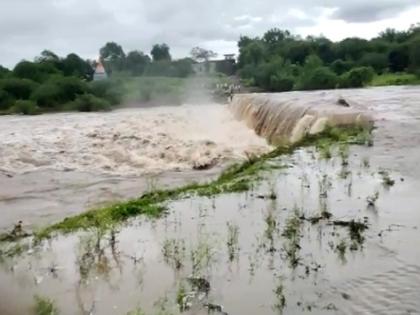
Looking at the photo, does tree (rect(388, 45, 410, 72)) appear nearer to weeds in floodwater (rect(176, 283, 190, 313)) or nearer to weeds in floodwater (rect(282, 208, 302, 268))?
weeds in floodwater (rect(282, 208, 302, 268))

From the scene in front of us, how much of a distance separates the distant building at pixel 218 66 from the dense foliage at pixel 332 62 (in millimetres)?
2030

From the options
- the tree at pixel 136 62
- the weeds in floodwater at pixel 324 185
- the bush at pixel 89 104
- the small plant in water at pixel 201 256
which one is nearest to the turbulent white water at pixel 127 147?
the weeds in floodwater at pixel 324 185

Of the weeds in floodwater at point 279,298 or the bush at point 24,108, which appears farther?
the bush at point 24,108

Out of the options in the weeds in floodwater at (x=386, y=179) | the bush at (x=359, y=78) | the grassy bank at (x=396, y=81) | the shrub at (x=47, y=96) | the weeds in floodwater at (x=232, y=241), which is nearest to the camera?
the weeds in floodwater at (x=232, y=241)

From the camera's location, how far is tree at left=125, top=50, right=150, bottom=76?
197 ft

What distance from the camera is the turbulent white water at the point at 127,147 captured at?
14.1m

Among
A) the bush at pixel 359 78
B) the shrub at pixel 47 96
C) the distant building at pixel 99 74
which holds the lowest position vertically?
the shrub at pixel 47 96

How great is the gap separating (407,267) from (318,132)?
7874mm

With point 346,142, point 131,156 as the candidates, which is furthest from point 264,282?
point 131,156

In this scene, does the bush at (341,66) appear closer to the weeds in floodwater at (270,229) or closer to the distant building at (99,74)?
the distant building at (99,74)

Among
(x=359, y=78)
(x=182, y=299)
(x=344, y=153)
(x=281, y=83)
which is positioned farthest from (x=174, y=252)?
(x=281, y=83)

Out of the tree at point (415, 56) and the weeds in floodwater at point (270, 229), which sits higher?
the tree at point (415, 56)

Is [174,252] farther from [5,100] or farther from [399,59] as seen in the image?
[399,59]

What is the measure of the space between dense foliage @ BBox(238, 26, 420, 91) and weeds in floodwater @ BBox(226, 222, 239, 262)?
3344 cm
